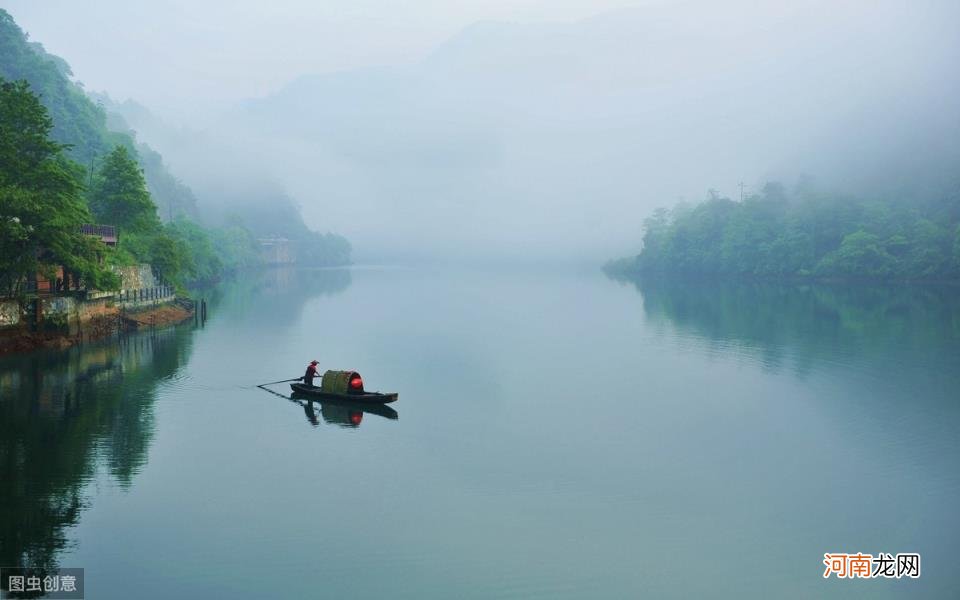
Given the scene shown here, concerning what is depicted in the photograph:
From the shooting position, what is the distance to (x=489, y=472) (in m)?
28.7

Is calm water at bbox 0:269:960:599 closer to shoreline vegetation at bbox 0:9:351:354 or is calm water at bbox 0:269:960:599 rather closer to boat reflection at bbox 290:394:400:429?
boat reflection at bbox 290:394:400:429

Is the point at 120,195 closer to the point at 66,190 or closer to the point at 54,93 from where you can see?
the point at 66,190

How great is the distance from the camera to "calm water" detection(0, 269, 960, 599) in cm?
2036

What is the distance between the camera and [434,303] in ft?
361

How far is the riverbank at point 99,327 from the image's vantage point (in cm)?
5119

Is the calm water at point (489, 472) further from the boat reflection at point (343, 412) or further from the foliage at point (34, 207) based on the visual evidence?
the foliage at point (34, 207)

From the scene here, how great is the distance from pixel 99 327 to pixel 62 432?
32.6 metres

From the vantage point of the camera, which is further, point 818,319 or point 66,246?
point 818,319

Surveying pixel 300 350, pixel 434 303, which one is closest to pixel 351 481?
pixel 300 350

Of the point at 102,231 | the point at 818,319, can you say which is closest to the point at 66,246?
the point at 102,231

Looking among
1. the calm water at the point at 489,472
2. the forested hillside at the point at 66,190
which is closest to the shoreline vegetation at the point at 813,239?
the calm water at the point at 489,472

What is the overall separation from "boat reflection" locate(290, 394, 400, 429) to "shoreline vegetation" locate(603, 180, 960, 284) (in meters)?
125

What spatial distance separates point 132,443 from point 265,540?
1305cm

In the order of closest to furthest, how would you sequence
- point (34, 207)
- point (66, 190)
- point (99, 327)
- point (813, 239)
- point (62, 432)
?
1. point (62, 432)
2. point (34, 207)
3. point (66, 190)
4. point (99, 327)
5. point (813, 239)
